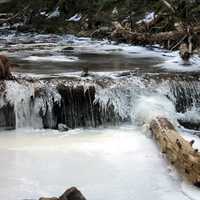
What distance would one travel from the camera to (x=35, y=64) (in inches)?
596

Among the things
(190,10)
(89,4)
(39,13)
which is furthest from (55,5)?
(190,10)

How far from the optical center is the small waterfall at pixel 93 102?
11555 mm

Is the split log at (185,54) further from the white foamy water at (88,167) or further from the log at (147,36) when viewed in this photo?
the white foamy water at (88,167)

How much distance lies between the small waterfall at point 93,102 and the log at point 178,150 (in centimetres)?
98

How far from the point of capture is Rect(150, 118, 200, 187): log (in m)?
7.96

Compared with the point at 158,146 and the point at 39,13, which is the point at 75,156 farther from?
the point at 39,13

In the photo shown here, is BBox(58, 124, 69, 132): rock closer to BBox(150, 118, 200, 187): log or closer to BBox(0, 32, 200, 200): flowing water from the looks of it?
BBox(0, 32, 200, 200): flowing water

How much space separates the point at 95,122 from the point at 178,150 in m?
3.31

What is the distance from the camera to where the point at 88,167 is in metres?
8.77

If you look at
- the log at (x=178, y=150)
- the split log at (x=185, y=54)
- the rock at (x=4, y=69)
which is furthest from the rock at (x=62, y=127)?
the split log at (x=185, y=54)

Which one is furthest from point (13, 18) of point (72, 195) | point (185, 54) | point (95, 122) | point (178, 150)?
point (72, 195)

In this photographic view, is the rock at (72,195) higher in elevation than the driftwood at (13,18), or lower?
lower

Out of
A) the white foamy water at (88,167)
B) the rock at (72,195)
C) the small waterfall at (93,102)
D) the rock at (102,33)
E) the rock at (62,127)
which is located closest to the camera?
the rock at (72,195)

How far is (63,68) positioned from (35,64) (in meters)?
1.11
